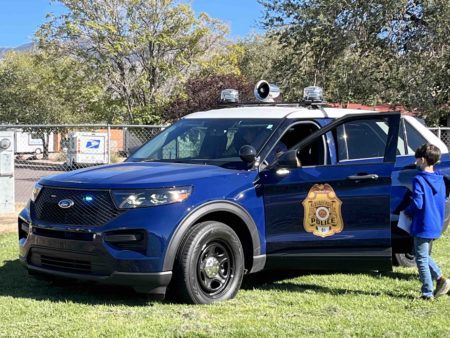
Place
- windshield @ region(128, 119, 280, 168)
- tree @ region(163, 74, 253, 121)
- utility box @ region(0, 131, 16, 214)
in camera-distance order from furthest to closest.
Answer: tree @ region(163, 74, 253, 121)
utility box @ region(0, 131, 16, 214)
windshield @ region(128, 119, 280, 168)

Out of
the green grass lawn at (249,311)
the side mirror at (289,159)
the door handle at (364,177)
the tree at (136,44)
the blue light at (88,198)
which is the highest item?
the tree at (136,44)

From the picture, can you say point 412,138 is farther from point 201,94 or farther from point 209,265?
point 201,94

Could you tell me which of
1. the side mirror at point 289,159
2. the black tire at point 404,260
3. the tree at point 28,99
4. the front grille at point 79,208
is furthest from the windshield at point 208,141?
the tree at point 28,99

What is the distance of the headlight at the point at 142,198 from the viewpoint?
16.4 feet

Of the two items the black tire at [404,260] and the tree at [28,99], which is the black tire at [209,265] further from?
the tree at [28,99]

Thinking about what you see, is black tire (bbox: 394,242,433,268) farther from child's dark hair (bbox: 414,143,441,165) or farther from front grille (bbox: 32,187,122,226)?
front grille (bbox: 32,187,122,226)

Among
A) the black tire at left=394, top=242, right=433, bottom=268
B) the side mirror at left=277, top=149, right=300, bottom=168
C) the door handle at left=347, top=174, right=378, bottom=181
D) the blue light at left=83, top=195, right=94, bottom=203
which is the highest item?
the side mirror at left=277, top=149, right=300, bottom=168

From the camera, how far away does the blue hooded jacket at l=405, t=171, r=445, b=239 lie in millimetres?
5320

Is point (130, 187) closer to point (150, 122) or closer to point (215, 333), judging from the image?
point (215, 333)

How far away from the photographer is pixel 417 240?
5.43 meters

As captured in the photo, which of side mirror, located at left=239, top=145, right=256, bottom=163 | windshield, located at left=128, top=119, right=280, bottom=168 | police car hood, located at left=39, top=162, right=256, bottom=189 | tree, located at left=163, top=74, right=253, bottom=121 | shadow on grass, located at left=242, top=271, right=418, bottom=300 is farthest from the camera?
tree, located at left=163, top=74, right=253, bottom=121

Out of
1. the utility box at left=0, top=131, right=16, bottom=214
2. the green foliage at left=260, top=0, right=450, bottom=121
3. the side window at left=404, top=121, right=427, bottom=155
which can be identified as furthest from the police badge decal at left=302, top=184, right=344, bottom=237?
the green foliage at left=260, top=0, right=450, bottom=121

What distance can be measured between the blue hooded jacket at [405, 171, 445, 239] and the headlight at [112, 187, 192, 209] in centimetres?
213

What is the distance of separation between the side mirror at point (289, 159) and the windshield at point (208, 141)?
0.36m
